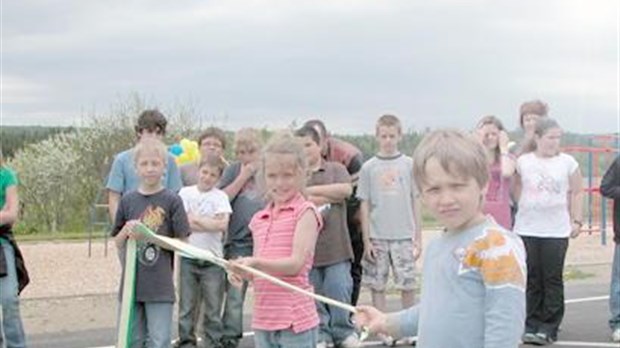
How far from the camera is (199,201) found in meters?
8.48

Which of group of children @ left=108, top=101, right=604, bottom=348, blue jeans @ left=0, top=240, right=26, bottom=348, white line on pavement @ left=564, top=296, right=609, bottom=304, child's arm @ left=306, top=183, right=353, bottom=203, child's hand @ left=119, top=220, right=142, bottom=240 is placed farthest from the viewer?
white line on pavement @ left=564, top=296, right=609, bottom=304

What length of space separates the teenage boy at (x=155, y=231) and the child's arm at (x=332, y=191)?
5.15ft

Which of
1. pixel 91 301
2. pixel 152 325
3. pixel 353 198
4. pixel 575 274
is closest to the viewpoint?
pixel 152 325

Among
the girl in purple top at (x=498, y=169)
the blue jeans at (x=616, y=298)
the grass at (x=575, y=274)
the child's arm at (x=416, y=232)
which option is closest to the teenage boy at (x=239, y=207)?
the child's arm at (x=416, y=232)

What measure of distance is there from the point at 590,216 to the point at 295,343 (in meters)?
20.4

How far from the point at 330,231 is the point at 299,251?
3.15 m

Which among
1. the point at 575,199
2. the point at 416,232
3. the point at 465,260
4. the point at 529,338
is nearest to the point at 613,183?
the point at 575,199

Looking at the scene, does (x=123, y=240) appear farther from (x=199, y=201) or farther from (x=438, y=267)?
(x=438, y=267)

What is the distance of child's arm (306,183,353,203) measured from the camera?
8.27 meters

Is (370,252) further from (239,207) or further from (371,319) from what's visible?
(371,319)

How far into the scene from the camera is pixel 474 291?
3381 mm

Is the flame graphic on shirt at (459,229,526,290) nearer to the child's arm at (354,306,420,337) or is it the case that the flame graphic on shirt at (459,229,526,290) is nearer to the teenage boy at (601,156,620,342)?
the child's arm at (354,306,420,337)

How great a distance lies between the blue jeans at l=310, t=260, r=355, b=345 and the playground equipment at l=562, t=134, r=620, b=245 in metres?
14.2

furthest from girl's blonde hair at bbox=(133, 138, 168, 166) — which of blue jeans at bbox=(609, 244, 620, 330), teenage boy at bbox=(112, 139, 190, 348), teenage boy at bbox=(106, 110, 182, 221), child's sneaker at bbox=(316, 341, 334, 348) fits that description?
blue jeans at bbox=(609, 244, 620, 330)
